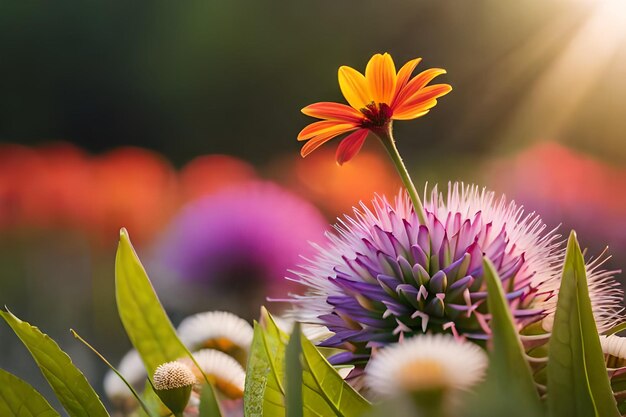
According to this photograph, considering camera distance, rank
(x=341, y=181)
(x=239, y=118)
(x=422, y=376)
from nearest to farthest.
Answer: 1. (x=422, y=376)
2. (x=341, y=181)
3. (x=239, y=118)

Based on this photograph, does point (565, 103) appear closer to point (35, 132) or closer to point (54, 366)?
point (35, 132)

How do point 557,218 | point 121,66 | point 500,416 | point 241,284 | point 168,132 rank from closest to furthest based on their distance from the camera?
point 500,416 → point 241,284 → point 557,218 → point 168,132 → point 121,66

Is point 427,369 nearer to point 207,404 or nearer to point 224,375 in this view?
point 207,404

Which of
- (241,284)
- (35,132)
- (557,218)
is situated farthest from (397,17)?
(241,284)

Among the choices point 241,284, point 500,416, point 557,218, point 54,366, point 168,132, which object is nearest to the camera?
point 500,416

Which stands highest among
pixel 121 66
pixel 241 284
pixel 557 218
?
pixel 121 66

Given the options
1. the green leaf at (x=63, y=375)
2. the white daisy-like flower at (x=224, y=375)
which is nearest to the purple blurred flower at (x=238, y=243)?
the white daisy-like flower at (x=224, y=375)

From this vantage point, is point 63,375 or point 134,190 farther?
point 134,190

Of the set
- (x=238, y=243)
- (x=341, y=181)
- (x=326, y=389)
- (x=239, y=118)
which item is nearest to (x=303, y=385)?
(x=326, y=389)
